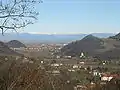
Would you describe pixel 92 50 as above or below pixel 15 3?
below

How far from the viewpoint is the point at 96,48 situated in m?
107

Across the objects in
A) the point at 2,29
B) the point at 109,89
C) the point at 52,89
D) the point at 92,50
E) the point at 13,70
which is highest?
the point at 2,29

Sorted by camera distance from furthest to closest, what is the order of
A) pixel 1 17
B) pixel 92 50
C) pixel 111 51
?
pixel 92 50 < pixel 111 51 < pixel 1 17

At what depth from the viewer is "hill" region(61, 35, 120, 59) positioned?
313 ft

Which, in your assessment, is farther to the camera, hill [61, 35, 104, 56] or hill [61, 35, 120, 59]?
hill [61, 35, 104, 56]

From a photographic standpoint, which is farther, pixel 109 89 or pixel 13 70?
pixel 109 89

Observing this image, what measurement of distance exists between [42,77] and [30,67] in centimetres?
32

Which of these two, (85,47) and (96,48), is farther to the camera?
(85,47)

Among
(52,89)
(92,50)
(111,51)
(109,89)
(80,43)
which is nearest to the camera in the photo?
(52,89)

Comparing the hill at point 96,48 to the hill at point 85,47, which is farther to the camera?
the hill at point 85,47

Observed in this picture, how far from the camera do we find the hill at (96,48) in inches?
3760

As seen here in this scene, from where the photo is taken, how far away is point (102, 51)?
101 m

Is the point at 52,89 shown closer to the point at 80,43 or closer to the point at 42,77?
the point at 42,77

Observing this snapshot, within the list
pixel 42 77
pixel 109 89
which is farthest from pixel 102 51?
pixel 42 77
